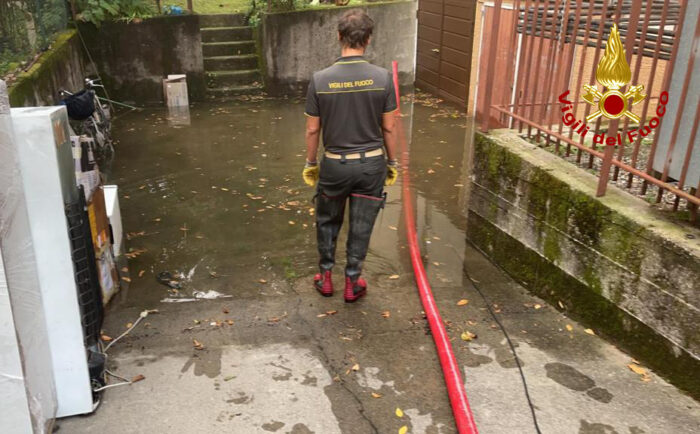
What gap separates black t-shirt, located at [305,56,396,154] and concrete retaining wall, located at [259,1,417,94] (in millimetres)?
8807

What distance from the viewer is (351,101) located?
4.33 m

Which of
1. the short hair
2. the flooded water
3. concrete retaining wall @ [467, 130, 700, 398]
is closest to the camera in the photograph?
concrete retaining wall @ [467, 130, 700, 398]

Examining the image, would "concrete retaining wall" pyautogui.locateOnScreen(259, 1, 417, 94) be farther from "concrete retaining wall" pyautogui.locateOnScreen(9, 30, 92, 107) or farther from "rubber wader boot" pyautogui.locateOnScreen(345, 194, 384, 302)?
"rubber wader boot" pyautogui.locateOnScreen(345, 194, 384, 302)

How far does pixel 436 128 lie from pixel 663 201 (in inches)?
252

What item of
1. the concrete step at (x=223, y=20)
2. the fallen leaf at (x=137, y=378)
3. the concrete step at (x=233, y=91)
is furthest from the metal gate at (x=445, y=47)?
the fallen leaf at (x=137, y=378)

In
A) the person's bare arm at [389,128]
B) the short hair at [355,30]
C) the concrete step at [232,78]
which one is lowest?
the concrete step at [232,78]

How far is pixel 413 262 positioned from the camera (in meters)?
5.29

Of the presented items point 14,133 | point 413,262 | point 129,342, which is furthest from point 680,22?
point 129,342

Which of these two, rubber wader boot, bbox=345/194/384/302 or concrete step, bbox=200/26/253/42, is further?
concrete step, bbox=200/26/253/42

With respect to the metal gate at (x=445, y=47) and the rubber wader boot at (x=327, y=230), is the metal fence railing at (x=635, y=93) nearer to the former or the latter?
the rubber wader boot at (x=327, y=230)

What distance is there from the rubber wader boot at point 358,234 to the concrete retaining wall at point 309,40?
8.85 metres

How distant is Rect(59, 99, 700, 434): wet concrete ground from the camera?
352 centimetres

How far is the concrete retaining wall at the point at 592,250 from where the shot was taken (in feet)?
12.0

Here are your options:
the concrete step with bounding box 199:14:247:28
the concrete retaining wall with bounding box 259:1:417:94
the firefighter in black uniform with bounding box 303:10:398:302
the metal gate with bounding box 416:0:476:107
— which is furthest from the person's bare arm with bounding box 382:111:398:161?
the concrete step with bounding box 199:14:247:28
